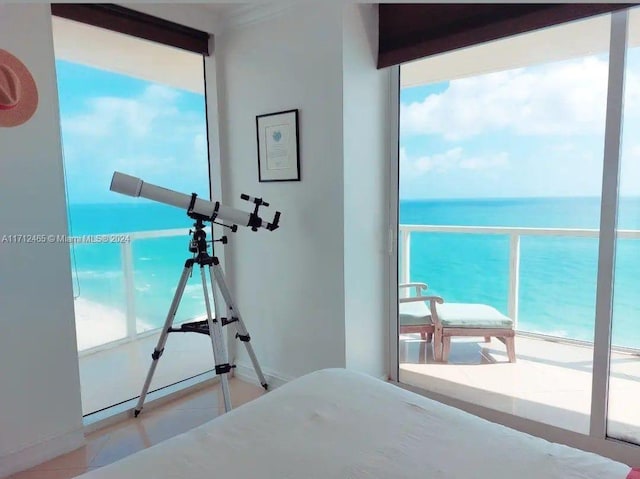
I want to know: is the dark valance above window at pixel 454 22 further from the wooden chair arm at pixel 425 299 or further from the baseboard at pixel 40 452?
the baseboard at pixel 40 452

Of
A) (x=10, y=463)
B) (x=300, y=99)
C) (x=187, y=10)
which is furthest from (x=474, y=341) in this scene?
(x=187, y=10)

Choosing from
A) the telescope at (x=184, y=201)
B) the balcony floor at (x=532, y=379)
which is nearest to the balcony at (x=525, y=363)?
the balcony floor at (x=532, y=379)

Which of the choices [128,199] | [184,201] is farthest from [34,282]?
[128,199]

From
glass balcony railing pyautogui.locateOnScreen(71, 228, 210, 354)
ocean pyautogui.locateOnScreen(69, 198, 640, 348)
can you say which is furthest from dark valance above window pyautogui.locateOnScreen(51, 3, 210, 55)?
glass balcony railing pyautogui.locateOnScreen(71, 228, 210, 354)

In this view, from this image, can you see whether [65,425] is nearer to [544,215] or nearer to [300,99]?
[300,99]

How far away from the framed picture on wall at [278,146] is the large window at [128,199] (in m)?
0.59

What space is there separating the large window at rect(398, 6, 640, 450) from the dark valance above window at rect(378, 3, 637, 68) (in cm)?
14

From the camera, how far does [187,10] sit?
2.62 meters

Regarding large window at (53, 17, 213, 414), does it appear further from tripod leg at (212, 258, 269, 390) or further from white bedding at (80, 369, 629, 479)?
white bedding at (80, 369, 629, 479)

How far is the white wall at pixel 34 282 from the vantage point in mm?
1875

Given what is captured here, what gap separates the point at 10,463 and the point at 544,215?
3.02m

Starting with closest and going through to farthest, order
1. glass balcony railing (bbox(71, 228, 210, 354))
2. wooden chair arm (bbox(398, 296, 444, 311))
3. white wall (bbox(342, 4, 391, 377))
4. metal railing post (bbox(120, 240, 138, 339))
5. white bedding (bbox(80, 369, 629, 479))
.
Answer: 1. white bedding (bbox(80, 369, 629, 479))
2. white wall (bbox(342, 4, 391, 377))
3. wooden chair arm (bbox(398, 296, 444, 311))
4. glass balcony railing (bbox(71, 228, 210, 354))
5. metal railing post (bbox(120, 240, 138, 339))

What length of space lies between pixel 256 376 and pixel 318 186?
57.9 inches

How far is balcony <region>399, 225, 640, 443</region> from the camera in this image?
6.38 ft
